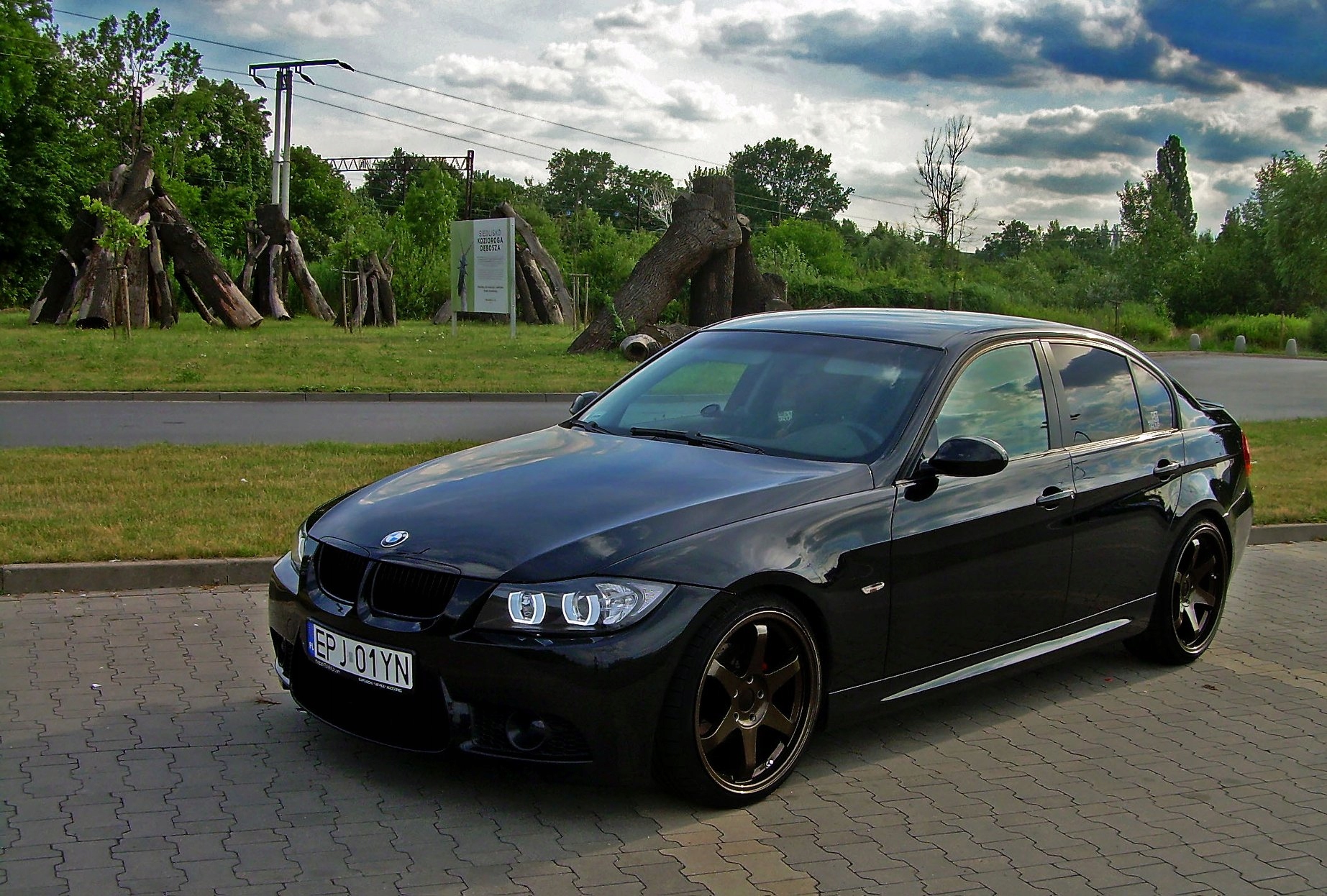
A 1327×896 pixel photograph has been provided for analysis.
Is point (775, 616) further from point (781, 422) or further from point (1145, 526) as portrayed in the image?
point (1145, 526)

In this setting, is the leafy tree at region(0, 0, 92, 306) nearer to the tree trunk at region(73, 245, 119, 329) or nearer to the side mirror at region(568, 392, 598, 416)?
the tree trunk at region(73, 245, 119, 329)

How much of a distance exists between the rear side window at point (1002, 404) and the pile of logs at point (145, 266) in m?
30.3

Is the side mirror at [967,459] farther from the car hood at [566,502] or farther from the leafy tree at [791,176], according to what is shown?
the leafy tree at [791,176]

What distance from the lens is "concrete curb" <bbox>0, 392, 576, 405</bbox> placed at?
1788 cm

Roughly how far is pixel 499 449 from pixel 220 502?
182 inches

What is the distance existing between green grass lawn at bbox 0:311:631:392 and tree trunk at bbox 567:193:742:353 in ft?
6.36

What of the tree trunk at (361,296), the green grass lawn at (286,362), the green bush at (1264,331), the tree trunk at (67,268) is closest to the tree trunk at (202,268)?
the green grass lawn at (286,362)

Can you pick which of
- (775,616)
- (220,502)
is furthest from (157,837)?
(220,502)

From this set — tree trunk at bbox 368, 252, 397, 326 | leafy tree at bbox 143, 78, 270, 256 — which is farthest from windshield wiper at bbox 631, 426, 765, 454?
leafy tree at bbox 143, 78, 270, 256

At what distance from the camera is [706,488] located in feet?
15.0

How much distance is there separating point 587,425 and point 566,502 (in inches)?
53.3

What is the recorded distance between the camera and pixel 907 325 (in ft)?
19.0

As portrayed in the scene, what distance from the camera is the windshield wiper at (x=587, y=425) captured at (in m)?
5.68

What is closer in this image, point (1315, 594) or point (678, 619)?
point (678, 619)
